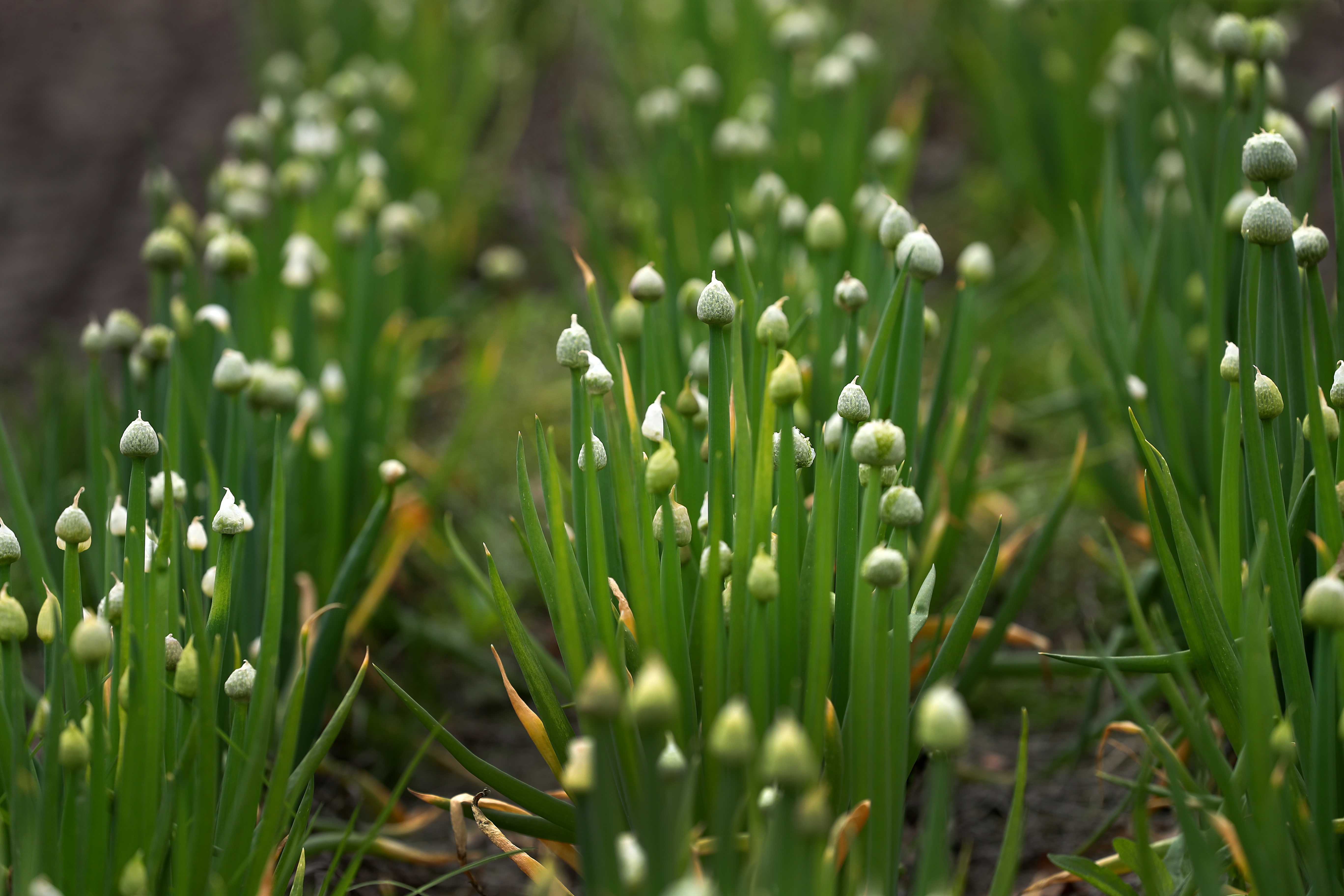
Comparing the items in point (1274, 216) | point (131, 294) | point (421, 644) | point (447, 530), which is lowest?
point (421, 644)

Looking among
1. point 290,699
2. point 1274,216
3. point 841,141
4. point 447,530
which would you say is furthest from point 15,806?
point 841,141

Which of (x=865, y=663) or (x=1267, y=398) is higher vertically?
(x=1267, y=398)

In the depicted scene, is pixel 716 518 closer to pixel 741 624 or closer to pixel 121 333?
pixel 741 624

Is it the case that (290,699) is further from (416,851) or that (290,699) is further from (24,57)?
(24,57)

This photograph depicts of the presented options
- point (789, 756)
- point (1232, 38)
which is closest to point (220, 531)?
point (789, 756)

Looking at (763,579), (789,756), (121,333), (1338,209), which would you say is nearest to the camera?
(789,756)

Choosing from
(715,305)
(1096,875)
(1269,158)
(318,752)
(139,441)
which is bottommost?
(1096,875)
